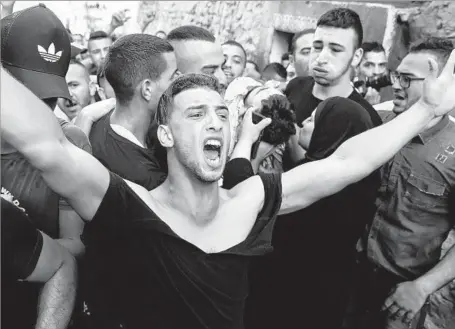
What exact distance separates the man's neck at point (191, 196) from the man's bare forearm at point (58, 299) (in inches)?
20.1

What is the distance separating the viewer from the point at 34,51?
2.18m

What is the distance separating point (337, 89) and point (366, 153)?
1.47 m

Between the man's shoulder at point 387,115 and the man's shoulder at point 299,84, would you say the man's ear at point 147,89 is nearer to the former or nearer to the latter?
the man's shoulder at point 299,84

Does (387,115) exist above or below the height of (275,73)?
above

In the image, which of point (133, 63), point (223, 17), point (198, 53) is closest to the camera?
point (133, 63)

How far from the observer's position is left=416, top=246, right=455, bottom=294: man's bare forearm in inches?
112

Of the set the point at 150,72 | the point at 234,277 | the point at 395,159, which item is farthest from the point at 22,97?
the point at 395,159

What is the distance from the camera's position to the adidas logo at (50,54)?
2.20 metres

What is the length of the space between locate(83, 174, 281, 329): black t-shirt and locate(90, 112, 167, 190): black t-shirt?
49 centimetres

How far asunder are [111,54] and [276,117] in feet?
3.56

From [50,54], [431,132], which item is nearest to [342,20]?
[431,132]

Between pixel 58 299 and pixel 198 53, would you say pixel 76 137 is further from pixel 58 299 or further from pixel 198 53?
pixel 198 53

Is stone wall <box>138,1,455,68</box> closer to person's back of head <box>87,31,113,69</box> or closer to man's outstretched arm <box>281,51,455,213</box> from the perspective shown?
person's back of head <box>87,31,113,69</box>

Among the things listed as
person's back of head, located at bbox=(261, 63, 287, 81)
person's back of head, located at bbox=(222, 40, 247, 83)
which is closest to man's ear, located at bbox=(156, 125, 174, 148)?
person's back of head, located at bbox=(222, 40, 247, 83)
